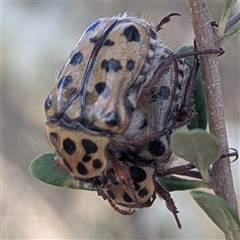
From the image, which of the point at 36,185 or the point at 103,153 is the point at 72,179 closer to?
the point at 103,153

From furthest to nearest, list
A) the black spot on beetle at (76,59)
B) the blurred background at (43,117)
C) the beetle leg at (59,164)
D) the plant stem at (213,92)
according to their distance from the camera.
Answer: the blurred background at (43,117), the beetle leg at (59,164), the black spot on beetle at (76,59), the plant stem at (213,92)

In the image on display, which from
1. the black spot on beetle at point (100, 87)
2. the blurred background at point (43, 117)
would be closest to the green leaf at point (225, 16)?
the black spot on beetle at point (100, 87)

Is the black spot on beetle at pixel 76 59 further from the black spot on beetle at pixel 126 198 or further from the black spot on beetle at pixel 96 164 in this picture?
the black spot on beetle at pixel 126 198

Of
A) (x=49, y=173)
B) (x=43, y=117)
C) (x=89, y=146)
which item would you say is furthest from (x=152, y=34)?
(x=43, y=117)

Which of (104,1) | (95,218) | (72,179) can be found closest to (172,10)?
(104,1)

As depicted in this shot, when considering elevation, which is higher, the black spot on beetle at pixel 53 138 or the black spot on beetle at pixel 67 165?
the black spot on beetle at pixel 53 138

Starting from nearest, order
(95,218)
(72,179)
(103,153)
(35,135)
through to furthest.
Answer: (103,153) → (72,179) → (95,218) → (35,135)
